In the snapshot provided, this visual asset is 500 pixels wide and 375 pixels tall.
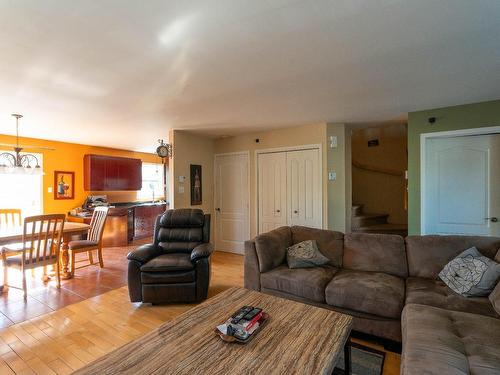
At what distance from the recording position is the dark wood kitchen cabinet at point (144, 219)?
6320 mm

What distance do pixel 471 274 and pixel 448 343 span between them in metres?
0.96

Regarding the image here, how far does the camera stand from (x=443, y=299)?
1994 millimetres

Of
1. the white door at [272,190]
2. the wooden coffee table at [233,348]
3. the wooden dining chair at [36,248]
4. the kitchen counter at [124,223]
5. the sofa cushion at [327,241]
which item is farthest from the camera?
the kitchen counter at [124,223]

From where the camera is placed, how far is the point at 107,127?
14.5ft

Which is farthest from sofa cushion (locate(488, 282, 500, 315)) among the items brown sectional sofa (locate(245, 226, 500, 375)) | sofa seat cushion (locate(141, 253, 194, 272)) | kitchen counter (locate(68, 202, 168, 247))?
kitchen counter (locate(68, 202, 168, 247))

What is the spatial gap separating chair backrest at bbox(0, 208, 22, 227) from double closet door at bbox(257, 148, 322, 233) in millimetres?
3920

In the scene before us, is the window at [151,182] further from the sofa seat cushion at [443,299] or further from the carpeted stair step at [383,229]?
the sofa seat cushion at [443,299]

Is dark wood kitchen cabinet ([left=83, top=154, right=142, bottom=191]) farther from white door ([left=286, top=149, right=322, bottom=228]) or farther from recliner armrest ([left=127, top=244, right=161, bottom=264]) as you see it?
white door ([left=286, top=149, right=322, bottom=228])

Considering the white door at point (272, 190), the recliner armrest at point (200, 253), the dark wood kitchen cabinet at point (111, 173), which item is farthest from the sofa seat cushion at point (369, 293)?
the dark wood kitchen cabinet at point (111, 173)

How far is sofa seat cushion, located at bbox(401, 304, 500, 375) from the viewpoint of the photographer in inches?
49.3

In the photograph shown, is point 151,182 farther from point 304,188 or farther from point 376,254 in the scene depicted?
point 376,254

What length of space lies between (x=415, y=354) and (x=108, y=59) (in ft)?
9.28

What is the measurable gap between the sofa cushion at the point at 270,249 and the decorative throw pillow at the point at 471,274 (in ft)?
4.81

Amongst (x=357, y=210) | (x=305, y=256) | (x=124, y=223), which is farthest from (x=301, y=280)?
(x=124, y=223)
